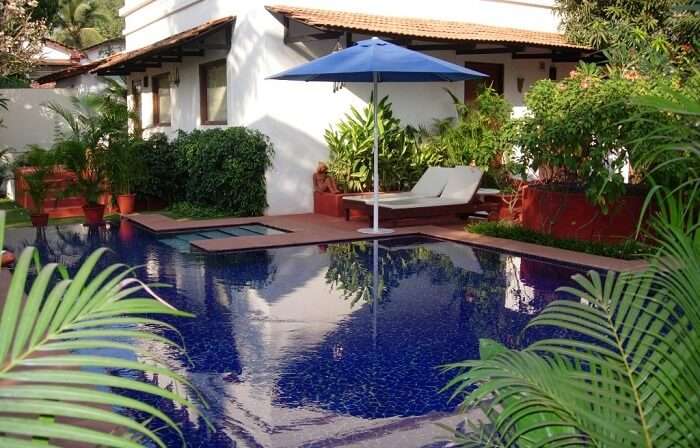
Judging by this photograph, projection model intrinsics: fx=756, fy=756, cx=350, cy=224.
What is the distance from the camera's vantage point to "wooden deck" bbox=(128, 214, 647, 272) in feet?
31.2

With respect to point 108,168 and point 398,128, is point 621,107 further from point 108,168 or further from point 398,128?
point 108,168

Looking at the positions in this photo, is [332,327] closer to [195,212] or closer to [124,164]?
[195,212]

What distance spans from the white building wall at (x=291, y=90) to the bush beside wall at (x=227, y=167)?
0.83 feet

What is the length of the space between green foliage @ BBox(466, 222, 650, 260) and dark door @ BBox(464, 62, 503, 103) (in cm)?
528

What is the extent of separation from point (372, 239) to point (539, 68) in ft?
26.9

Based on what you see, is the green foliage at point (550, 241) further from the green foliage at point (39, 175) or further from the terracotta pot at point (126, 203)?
the green foliage at point (39, 175)

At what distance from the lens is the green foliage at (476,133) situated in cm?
1225

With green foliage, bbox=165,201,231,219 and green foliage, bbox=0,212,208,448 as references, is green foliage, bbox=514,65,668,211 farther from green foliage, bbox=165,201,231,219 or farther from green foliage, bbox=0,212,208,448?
green foliage, bbox=0,212,208,448

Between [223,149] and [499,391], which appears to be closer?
[499,391]

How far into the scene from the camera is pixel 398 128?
15.3 meters

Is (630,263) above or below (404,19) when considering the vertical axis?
below

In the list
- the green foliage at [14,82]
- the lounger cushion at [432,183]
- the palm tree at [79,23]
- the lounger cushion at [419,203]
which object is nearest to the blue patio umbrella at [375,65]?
the lounger cushion at [419,203]

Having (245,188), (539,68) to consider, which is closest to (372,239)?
(245,188)

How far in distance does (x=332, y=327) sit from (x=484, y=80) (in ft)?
36.9
